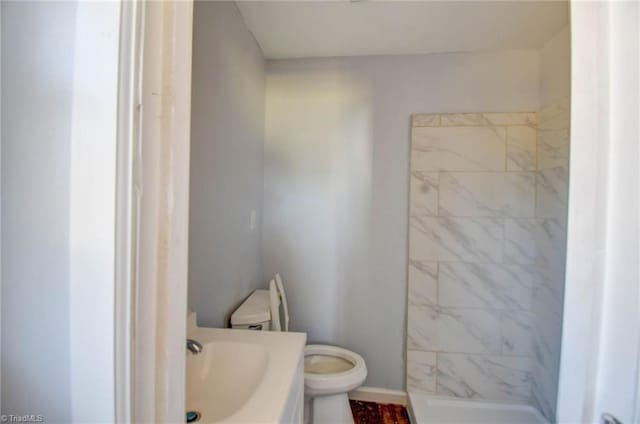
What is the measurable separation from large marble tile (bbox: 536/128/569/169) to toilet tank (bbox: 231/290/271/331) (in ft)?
6.01

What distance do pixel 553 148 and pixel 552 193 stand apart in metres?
0.27

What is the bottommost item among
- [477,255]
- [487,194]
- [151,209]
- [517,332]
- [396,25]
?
[517,332]

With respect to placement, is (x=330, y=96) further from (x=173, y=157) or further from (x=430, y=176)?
(x=173, y=157)

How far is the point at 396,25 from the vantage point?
1764 mm

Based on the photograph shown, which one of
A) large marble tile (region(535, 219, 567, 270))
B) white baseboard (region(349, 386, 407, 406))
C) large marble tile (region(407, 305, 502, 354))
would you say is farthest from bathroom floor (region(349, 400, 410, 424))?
large marble tile (region(535, 219, 567, 270))

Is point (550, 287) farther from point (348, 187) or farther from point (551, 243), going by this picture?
point (348, 187)

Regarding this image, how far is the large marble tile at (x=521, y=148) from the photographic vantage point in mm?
Answer: 1946

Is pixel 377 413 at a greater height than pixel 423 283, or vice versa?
pixel 423 283

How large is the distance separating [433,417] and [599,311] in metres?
1.80

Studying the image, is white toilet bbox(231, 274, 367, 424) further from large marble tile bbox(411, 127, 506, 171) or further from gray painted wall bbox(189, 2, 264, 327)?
large marble tile bbox(411, 127, 506, 171)

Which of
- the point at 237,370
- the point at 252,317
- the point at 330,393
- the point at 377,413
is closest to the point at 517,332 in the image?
the point at 377,413

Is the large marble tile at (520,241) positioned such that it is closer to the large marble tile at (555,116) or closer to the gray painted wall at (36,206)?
the large marble tile at (555,116)

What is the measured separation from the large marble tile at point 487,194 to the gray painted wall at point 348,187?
289 mm

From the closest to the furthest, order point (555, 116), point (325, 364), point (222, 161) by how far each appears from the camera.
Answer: point (222, 161) → point (555, 116) → point (325, 364)
